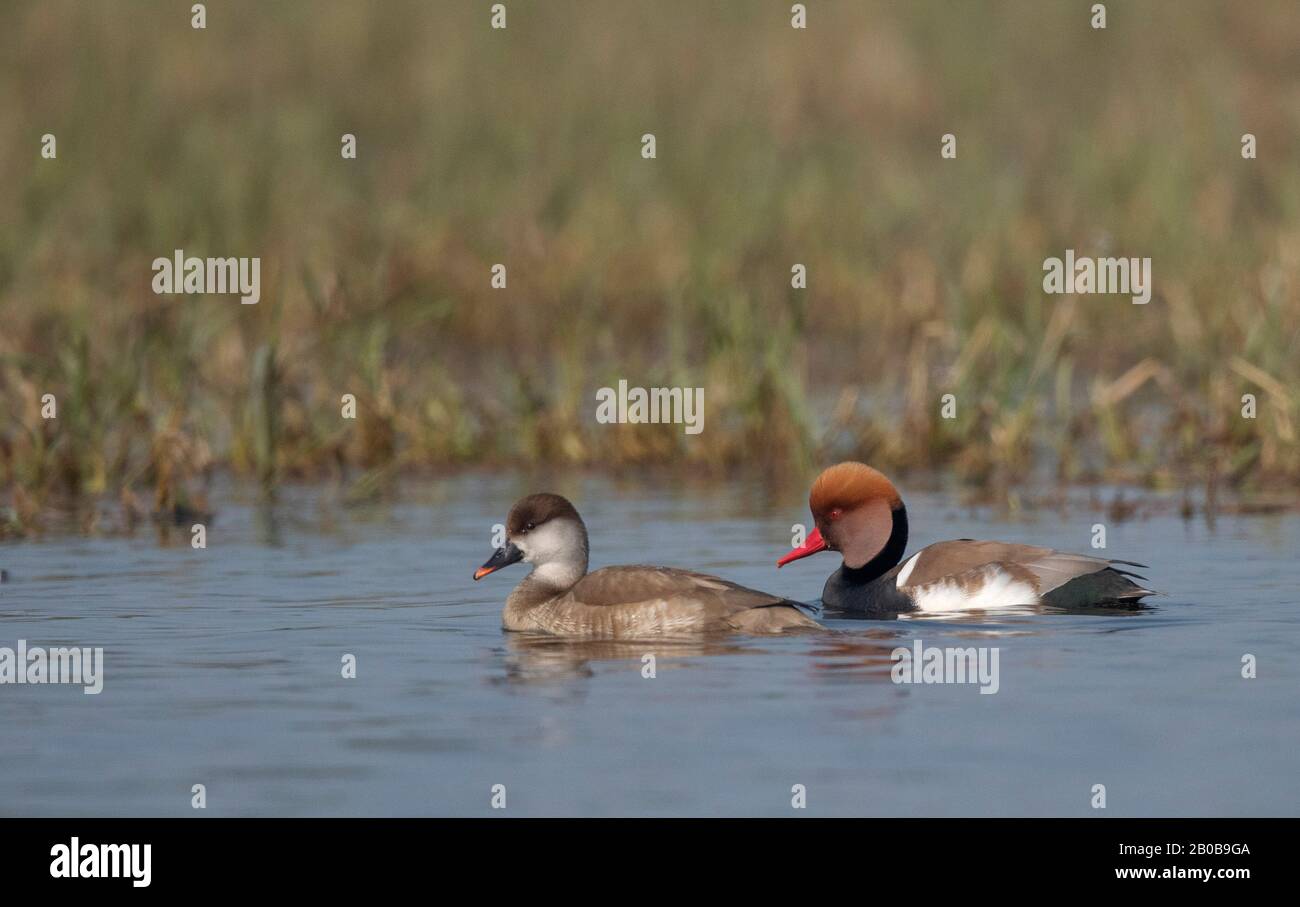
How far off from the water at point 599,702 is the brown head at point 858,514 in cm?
54

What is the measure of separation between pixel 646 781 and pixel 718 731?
0.79 meters

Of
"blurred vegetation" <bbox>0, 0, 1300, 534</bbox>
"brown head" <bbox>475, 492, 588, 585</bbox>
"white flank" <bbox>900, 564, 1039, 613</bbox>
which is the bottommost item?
"white flank" <bbox>900, 564, 1039, 613</bbox>

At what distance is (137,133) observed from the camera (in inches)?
920

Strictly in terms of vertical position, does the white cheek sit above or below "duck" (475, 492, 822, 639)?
above

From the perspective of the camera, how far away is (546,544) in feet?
37.9

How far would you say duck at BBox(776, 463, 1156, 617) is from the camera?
1134 cm

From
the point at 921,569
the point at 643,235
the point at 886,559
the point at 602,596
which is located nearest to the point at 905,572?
the point at 921,569

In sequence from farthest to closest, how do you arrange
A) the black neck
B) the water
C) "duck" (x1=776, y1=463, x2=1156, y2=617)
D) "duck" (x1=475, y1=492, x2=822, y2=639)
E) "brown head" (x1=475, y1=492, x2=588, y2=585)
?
the black neck < "brown head" (x1=475, y1=492, x2=588, y2=585) < "duck" (x1=776, y1=463, x2=1156, y2=617) < "duck" (x1=475, y1=492, x2=822, y2=639) < the water

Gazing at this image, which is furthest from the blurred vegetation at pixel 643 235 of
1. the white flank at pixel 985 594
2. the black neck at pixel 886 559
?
the white flank at pixel 985 594

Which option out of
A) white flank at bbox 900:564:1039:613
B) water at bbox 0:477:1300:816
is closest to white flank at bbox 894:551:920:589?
white flank at bbox 900:564:1039:613

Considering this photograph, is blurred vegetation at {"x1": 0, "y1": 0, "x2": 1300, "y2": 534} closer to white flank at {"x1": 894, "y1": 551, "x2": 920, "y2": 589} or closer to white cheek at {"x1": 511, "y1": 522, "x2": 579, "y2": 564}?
white cheek at {"x1": 511, "y1": 522, "x2": 579, "y2": 564}

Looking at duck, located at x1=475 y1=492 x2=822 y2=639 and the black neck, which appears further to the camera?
the black neck
